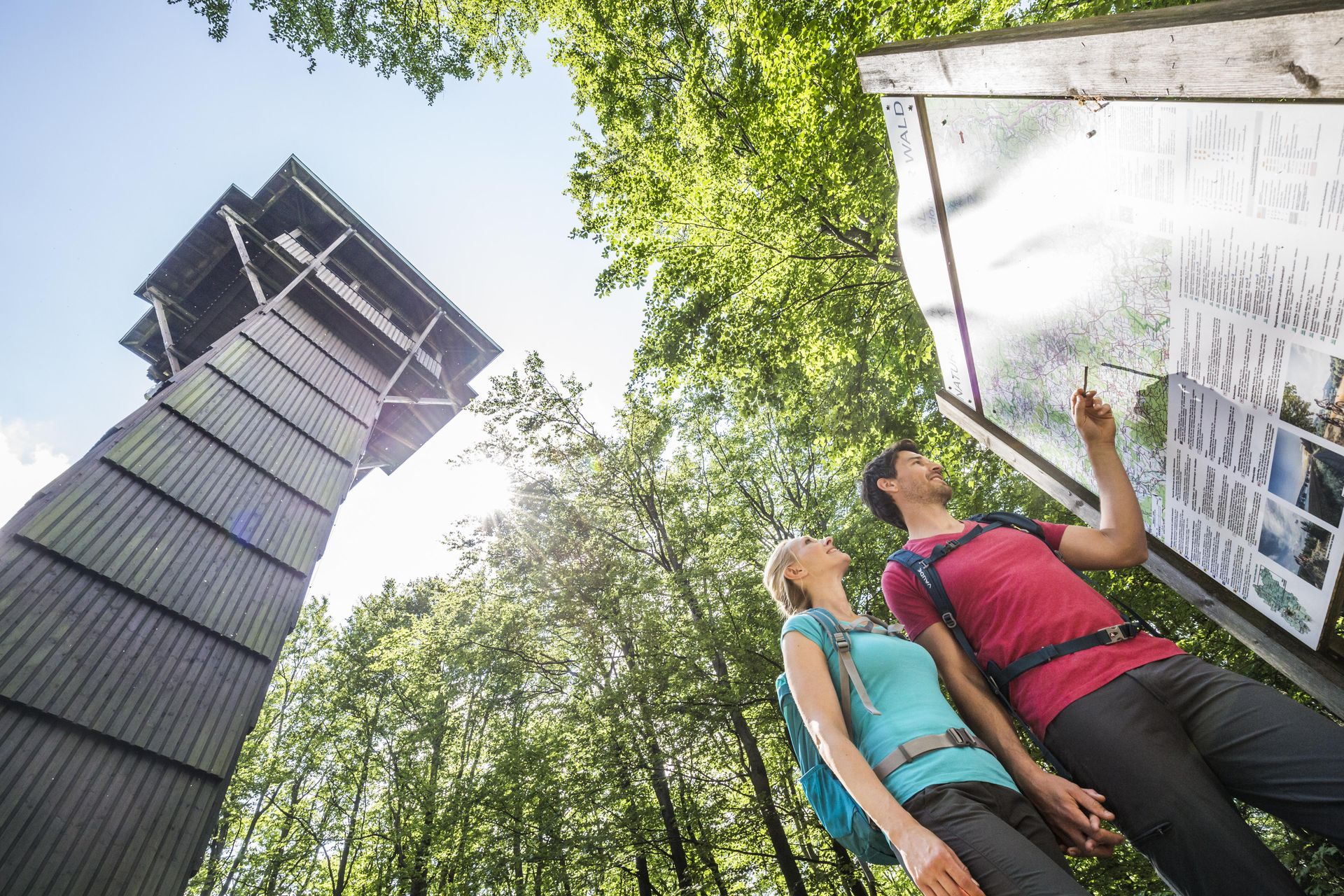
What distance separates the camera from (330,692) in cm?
1497

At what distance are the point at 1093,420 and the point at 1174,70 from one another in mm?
1152

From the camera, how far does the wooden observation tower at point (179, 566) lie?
22.6 ft

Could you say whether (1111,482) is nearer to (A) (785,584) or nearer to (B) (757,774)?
(A) (785,584)

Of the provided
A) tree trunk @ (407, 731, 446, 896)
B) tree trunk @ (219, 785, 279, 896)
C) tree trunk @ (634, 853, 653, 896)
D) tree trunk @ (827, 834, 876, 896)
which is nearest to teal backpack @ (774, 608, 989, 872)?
tree trunk @ (827, 834, 876, 896)

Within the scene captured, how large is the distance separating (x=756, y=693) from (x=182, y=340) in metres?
19.6

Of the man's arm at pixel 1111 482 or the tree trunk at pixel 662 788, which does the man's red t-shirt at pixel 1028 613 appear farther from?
the tree trunk at pixel 662 788

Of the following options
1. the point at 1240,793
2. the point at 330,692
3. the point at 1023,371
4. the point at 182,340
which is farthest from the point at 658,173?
the point at 182,340

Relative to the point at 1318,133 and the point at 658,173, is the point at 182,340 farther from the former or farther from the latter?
the point at 1318,133

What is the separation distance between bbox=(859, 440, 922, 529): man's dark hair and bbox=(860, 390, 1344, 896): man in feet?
1.76

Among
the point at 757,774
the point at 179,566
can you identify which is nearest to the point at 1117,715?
the point at 757,774

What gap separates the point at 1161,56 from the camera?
4.47 ft

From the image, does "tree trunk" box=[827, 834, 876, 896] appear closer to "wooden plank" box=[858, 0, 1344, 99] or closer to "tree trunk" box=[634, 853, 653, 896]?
"tree trunk" box=[634, 853, 653, 896]

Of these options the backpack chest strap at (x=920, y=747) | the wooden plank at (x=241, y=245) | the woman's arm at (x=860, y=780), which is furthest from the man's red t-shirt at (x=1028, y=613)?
the wooden plank at (x=241, y=245)

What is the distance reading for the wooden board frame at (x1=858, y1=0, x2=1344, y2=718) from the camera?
110cm
